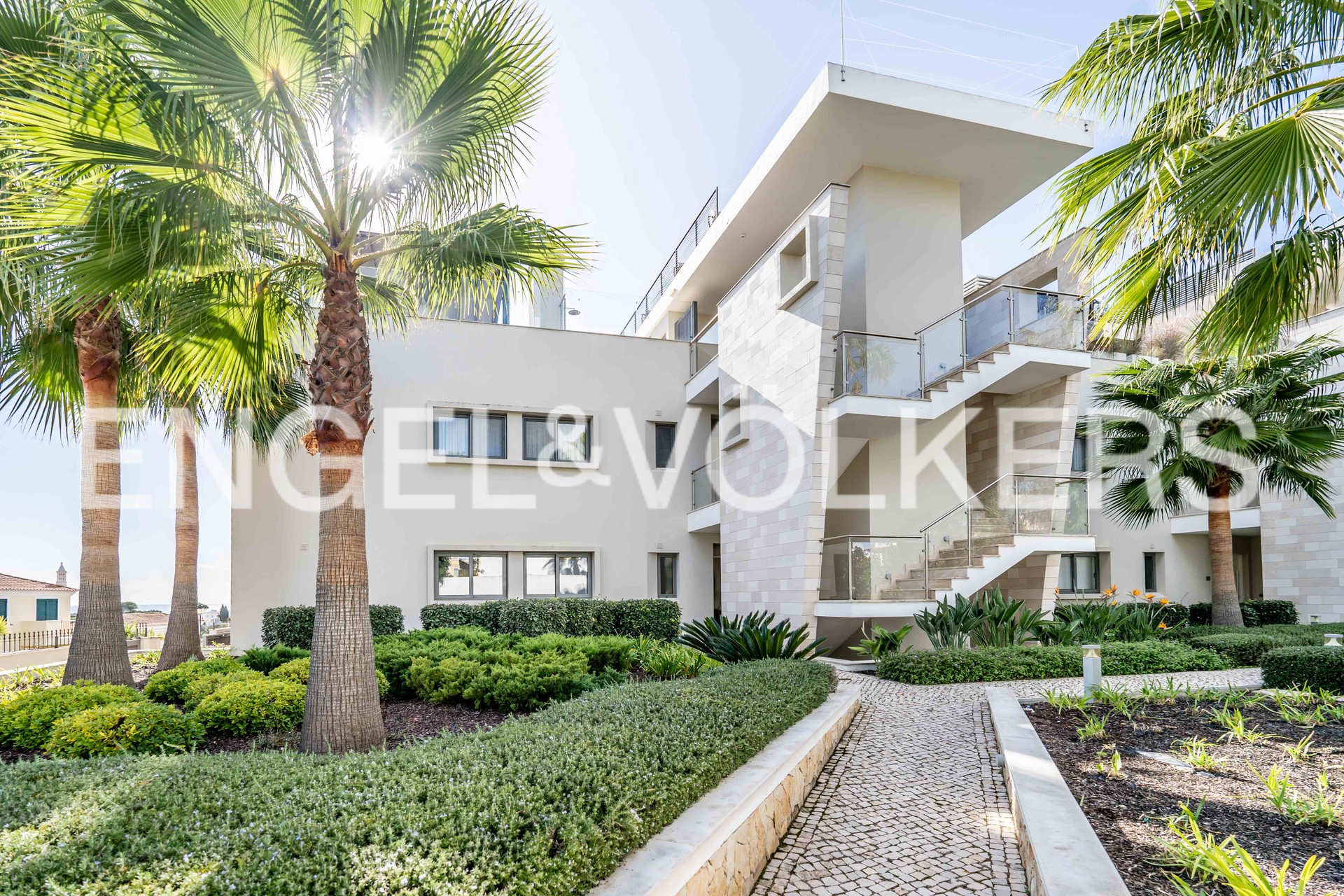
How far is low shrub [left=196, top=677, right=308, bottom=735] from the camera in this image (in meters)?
6.70

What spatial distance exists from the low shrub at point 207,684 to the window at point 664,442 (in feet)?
34.9

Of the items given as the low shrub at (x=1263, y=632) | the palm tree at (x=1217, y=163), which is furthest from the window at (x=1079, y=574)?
the palm tree at (x=1217, y=163)

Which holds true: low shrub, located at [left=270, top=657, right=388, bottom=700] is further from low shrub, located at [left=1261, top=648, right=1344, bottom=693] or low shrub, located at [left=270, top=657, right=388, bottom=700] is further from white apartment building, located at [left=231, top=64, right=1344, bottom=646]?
low shrub, located at [left=1261, top=648, right=1344, bottom=693]

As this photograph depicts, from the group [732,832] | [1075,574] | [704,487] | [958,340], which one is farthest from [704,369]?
[732,832]

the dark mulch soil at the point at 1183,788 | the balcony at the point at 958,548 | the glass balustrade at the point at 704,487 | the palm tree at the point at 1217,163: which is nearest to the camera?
the dark mulch soil at the point at 1183,788

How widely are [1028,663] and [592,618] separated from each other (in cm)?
686

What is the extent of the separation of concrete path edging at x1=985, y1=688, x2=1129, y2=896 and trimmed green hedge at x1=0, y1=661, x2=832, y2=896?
1.66 metres

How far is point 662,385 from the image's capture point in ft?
58.1

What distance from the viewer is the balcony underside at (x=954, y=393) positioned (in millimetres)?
11852

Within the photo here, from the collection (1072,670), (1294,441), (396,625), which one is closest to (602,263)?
(1072,670)

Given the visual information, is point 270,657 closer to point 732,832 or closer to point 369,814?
point 369,814

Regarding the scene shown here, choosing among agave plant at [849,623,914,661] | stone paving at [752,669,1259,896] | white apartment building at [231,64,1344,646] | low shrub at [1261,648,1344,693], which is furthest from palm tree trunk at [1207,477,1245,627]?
stone paving at [752,669,1259,896]

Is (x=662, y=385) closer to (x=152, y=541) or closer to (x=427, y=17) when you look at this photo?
(x=152, y=541)

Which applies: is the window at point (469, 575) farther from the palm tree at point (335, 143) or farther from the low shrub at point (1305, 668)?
the low shrub at point (1305, 668)
